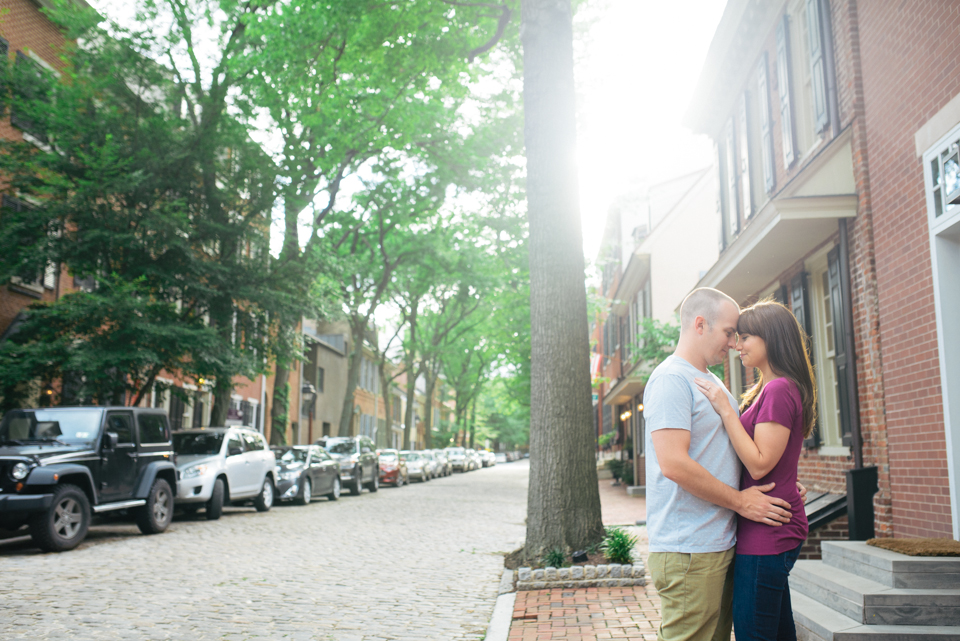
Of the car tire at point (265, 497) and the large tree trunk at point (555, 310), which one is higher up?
the large tree trunk at point (555, 310)

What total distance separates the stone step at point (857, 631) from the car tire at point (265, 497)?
13.9 m

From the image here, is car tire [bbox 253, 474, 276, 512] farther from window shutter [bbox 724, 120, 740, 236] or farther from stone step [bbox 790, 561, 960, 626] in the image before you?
stone step [bbox 790, 561, 960, 626]

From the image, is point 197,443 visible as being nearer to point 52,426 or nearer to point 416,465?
point 52,426

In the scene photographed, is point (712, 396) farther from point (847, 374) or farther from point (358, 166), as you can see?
point (358, 166)

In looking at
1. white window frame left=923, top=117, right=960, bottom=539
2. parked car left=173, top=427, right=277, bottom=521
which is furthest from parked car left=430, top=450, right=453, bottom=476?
white window frame left=923, top=117, right=960, bottom=539

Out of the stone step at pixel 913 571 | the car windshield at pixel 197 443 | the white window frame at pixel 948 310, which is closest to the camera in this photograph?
the stone step at pixel 913 571

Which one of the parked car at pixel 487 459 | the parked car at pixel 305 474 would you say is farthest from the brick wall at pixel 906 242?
the parked car at pixel 487 459

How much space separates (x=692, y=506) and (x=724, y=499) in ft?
0.44

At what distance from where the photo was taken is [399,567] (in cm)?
918

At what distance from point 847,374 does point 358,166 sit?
55.5 feet

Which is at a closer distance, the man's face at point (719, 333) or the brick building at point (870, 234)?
the man's face at point (719, 333)

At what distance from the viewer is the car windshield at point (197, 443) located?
15508 millimetres

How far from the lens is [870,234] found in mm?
8125

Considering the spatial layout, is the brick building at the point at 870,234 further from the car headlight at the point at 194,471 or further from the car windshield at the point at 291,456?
the car windshield at the point at 291,456
